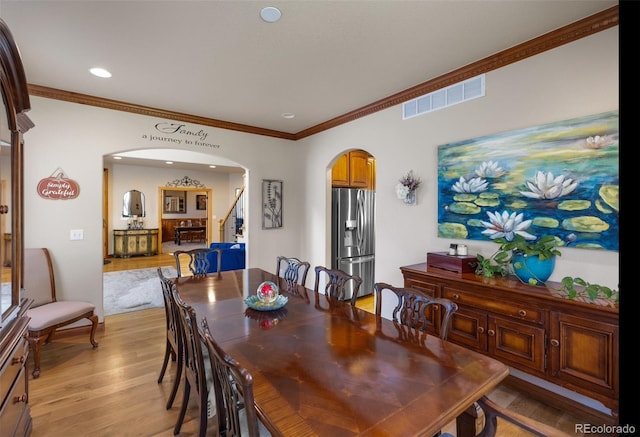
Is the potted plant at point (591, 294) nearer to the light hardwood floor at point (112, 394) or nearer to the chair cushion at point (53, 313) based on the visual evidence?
the light hardwood floor at point (112, 394)

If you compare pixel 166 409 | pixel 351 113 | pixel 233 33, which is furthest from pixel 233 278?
pixel 351 113

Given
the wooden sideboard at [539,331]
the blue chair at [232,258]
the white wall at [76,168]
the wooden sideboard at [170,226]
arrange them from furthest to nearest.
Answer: the wooden sideboard at [170,226], the blue chair at [232,258], the white wall at [76,168], the wooden sideboard at [539,331]

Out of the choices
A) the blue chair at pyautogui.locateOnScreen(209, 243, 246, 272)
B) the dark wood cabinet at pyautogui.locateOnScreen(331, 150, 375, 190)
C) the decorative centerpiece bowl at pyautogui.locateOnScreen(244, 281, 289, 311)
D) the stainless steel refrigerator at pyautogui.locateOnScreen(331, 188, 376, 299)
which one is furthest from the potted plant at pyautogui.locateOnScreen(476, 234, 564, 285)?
the blue chair at pyautogui.locateOnScreen(209, 243, 246, 272)

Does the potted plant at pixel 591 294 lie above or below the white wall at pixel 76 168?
below

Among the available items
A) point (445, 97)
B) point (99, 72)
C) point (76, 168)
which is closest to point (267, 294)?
point (445, 97)

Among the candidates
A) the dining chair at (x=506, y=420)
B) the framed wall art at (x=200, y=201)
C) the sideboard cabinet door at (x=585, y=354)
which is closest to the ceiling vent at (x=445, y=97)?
the sideboard cabinet door at (x=585, y=354)

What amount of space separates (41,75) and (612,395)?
515 centimetres

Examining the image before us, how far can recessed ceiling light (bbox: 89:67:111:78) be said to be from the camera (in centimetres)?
288

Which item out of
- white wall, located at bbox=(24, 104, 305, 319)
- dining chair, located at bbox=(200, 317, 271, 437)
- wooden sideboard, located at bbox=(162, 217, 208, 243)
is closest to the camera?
dining chair, located at bbox=(200, 317, 271, 437)

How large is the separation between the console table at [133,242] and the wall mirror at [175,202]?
8.94ft

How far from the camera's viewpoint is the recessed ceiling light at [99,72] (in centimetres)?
288

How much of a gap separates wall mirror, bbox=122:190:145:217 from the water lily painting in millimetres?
8879

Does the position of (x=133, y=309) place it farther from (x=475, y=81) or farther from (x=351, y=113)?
(x=475, y=81)
